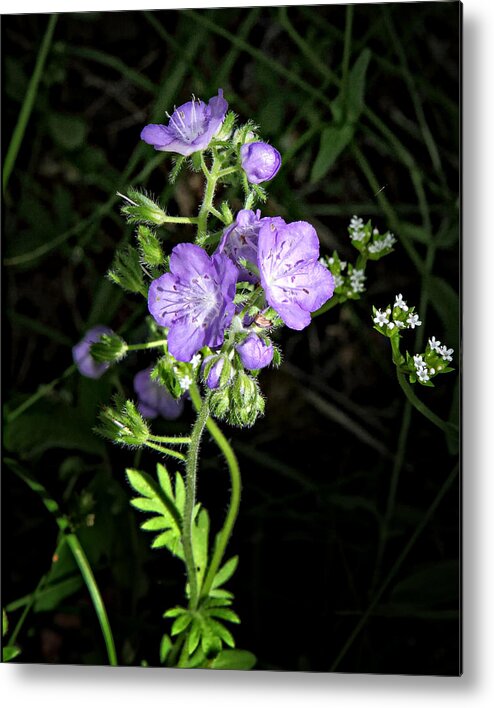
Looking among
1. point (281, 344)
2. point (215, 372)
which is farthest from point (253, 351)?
point (281, 344)

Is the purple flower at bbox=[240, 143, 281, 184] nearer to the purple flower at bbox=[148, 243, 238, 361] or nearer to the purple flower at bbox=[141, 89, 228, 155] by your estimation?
the purple flower at bbox=[141, 89, 228, 155]

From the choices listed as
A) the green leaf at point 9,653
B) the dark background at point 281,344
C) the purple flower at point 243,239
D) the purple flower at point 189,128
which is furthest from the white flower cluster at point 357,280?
the green leaf at point 9,653

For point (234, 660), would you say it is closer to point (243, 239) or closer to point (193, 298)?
point (193, 298)

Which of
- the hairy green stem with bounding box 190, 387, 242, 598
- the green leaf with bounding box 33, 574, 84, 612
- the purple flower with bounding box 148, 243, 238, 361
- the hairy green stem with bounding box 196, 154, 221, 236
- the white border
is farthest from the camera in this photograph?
the green leaf with bounding box 33, 574, 84, 612

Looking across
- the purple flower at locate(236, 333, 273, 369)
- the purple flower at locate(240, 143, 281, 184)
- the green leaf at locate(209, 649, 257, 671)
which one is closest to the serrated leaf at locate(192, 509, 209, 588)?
the green leaf at locate(209, 649, 257, 671)

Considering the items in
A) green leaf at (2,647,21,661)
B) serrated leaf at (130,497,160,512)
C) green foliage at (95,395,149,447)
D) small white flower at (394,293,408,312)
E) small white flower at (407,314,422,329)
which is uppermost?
small white flower at (394,293,408,312)

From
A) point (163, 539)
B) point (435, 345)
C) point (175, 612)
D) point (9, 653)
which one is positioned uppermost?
point (435, 345)
